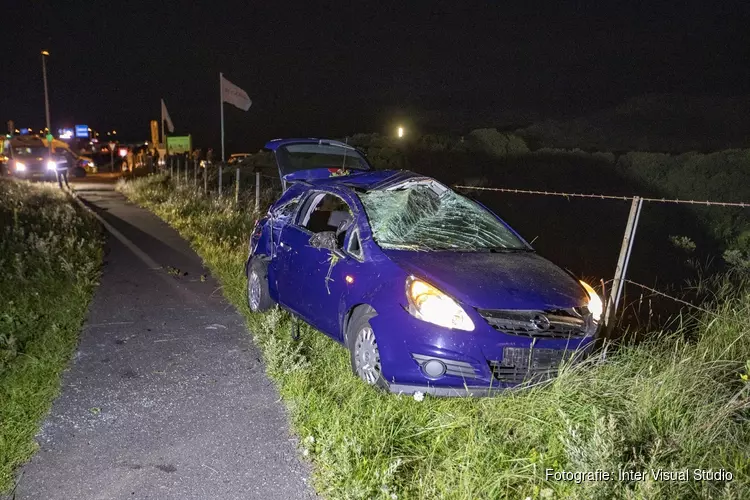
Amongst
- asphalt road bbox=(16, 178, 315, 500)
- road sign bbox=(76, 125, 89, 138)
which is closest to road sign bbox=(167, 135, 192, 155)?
asphalt road bbox=(16, 178, 315, 500)

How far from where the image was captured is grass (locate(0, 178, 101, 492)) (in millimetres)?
3710

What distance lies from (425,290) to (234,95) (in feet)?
39.2

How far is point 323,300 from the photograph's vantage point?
4.73m

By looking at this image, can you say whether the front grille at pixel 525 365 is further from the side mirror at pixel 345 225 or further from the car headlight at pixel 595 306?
the side mirror at pixel 345 225

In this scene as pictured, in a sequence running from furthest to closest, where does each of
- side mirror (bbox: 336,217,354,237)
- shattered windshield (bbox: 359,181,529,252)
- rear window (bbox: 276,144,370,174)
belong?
rear window (bbox: 276,144,370,174)
side mirror (bbox: 336,217,354,237)
shattered windshield (bbox: 359,181,529,252)

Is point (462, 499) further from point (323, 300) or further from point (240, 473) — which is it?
point (323, 300)

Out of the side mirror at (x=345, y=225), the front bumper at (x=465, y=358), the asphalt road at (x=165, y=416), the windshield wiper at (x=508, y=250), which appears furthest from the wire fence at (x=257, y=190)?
the asphalt road at (x=165, y=416)

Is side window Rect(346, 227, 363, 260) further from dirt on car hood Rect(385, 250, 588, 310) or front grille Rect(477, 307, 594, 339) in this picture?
front grille Rect(477, 307, 594, 339)

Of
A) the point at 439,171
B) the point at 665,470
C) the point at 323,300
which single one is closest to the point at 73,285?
the point at 323,300

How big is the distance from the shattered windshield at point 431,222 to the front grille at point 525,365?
46.8 inches

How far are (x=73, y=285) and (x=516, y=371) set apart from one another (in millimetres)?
5510

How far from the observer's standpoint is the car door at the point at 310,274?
4566 mm

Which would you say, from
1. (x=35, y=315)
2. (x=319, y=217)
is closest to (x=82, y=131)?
(x=35, y=315)

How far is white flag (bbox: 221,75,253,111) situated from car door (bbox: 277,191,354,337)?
9068 mm
